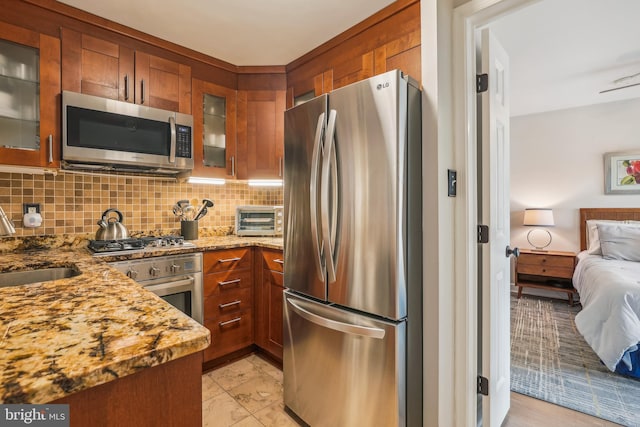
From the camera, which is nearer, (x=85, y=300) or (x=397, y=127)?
(x=85, y=300)

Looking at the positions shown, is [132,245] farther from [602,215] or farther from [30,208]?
[602,215]

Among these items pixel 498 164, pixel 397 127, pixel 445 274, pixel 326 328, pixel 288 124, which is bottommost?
pixel 326 328

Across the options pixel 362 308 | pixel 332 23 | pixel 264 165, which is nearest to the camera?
pixel 362 308

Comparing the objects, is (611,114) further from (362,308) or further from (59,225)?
(59,225)

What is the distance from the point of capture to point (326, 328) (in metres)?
1.56

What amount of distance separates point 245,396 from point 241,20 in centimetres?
244

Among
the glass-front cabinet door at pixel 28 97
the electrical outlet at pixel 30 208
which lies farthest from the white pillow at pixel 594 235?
the electrical outlet at pixel 30 208

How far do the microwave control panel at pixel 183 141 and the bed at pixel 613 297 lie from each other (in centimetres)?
334

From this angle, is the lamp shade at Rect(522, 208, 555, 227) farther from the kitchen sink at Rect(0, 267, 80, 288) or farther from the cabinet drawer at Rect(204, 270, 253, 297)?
the kitchen sink at Rect(0, 267, 80, 288)

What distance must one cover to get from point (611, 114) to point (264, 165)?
4303 millimetres

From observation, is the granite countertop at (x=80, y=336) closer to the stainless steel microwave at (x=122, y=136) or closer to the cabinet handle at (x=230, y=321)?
the stainless steel microwave at (x=122, y=136)

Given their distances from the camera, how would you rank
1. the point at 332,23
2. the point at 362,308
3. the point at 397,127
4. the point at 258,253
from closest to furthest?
the point at 397,127
the point at 362,308
the point at 332,23
the point at 258,253

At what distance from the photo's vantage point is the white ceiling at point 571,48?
210 centimetres

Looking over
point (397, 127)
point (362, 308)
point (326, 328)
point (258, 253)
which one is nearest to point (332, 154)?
point (397, 127)
